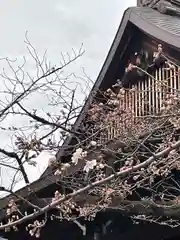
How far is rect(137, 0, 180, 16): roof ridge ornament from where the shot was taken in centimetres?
797

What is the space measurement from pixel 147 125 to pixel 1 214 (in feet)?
6.36

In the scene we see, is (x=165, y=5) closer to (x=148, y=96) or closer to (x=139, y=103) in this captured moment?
(x=148, y=96)

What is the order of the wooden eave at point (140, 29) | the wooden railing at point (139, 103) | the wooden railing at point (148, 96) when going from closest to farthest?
1. the wooden railing at point (139, 103)
2. the wooden railing at point (148, 96)
3. the wooden eave at point (140, 29)

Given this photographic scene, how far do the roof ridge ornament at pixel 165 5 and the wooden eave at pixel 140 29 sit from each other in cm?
11

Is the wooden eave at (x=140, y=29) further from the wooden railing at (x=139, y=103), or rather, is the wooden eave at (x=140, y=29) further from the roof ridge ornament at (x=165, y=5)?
the wooden railing at (x=139, y=103)

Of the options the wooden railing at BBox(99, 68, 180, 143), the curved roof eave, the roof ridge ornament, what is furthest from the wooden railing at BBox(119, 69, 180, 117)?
the roof ridge ornament

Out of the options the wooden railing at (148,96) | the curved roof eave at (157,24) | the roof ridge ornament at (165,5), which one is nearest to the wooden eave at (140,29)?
the curved roof eave at (157,24)

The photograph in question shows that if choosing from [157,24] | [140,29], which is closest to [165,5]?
[140,29]

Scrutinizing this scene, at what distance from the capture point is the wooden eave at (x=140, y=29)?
19.1 feet

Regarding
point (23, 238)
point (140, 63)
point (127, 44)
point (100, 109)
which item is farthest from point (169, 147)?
point (23, 238)

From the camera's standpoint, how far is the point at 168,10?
799cm

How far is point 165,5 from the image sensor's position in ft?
26.3

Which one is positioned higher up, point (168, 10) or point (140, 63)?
point (168, 10)

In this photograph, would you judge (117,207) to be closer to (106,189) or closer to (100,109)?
(106,189)
